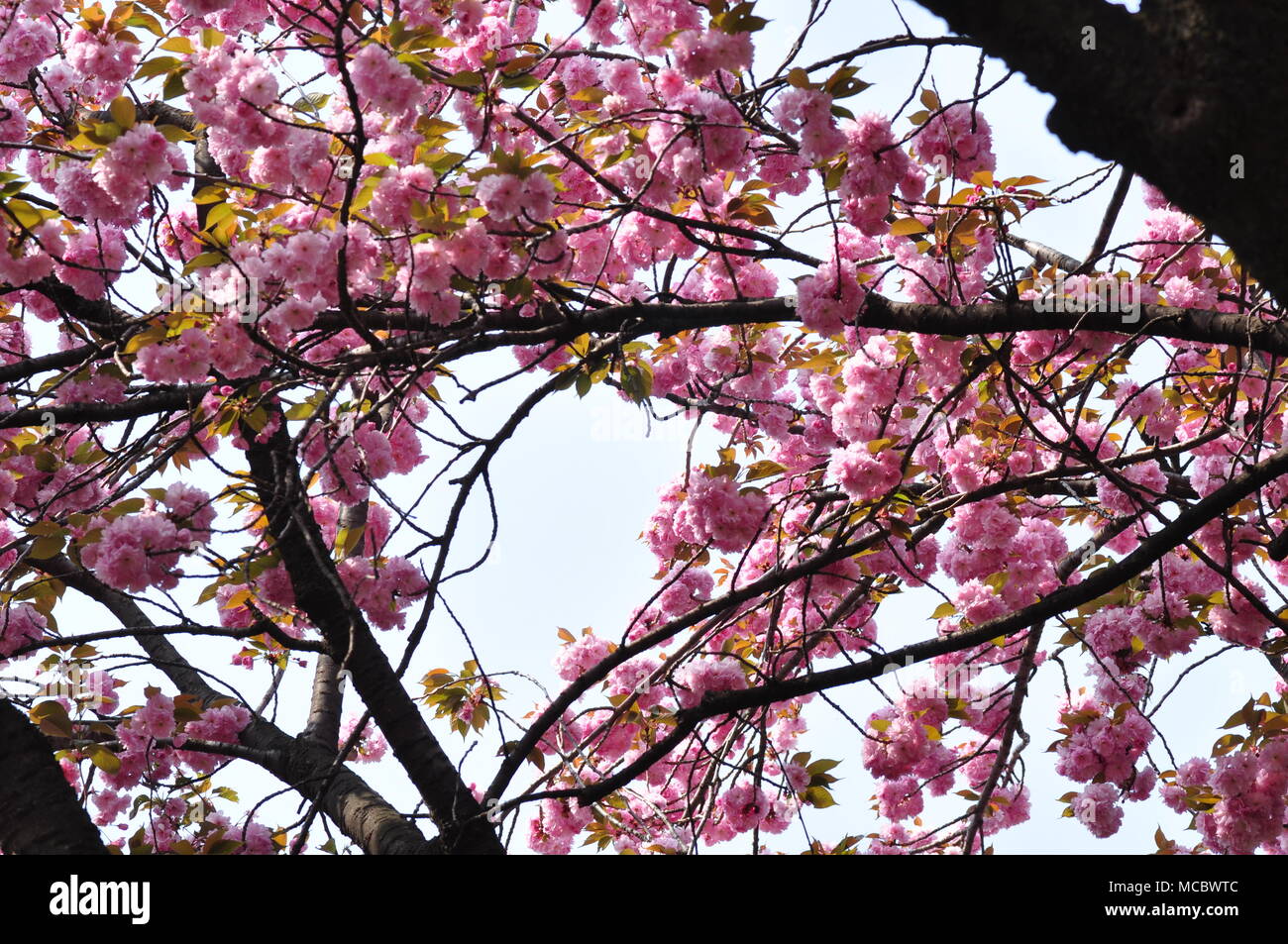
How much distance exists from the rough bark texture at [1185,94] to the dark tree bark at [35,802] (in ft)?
8.51

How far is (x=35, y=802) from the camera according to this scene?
9.14 ft

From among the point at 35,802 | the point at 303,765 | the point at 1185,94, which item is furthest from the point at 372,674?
the point at 1185,94

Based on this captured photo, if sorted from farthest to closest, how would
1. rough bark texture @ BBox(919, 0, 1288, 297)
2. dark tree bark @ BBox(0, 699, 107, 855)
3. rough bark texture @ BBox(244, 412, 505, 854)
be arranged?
1. rough bark texture @ BBox(244, 412, 505, 854)
2. dark tree bark @ BBox(0, 699, 107, 855)
3. rough bark texture @ BBox(919, 0, 1288, 297)

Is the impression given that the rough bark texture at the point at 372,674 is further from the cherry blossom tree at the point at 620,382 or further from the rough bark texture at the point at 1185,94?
the rough bark texture at the point at 1185,94

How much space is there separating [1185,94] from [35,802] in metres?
2.87

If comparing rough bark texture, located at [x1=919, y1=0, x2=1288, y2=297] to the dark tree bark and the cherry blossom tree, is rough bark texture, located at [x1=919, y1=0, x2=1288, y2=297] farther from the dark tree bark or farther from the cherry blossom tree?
the dark tree bark

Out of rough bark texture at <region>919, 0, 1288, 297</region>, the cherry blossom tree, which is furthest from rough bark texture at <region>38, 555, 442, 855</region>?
rough bark texture at <region>919, 0, 1288, 297</region>

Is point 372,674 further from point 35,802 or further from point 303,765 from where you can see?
point 35,802

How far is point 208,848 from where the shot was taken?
359cm

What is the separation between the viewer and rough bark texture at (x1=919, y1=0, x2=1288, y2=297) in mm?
1357

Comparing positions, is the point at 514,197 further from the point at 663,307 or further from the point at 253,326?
the point at 253,326

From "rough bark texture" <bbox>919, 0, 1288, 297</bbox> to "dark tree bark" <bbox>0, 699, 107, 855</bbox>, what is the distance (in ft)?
8.51

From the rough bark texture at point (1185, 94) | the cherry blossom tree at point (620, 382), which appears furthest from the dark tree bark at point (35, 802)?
the rough bark texture at point (1185, 94)

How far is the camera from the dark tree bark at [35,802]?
2.72 metres
